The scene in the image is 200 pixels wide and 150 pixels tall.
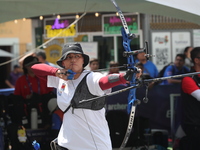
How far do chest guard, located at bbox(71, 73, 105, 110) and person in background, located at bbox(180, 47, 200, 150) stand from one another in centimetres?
250

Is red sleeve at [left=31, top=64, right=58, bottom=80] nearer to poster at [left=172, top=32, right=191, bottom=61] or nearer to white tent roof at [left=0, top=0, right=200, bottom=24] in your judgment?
white tent roof at [left=0, top=0, right=200, bottom=24]

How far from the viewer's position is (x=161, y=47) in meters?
12.3

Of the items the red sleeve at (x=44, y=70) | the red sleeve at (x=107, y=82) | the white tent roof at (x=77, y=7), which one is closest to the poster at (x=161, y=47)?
the white tent roof at (x=77, y=7)

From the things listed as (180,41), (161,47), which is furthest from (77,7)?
(180,41)

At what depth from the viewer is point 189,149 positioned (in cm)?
620

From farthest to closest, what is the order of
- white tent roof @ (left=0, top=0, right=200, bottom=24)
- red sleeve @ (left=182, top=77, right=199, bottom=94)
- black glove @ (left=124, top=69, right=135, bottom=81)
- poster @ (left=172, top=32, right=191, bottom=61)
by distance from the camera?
poster @ (left=172, top=32, right=191, bottom=61), red sleeve @ (left=182, top=77, right=199, bottom=94), white tent roof @ (left=0, top=0, right=200, bottom=24), black glove @ (left=124, top=69, right=135, bottom=81)

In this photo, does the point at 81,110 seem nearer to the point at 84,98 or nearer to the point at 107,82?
the point at 84,98

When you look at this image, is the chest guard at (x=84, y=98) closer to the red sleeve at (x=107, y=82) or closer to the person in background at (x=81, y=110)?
the person in background at (x=81, y=110)

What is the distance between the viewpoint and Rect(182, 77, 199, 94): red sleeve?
588 centimetres

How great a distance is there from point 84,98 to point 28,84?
306 cm

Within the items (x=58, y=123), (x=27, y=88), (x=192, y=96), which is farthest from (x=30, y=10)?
(x=192, y=96)

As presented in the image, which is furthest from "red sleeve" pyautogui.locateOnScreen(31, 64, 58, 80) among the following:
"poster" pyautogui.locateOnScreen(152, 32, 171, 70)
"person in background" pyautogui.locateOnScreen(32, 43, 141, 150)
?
"poster" pyautogui.locateOnScreen(152, 32, 171, 70)

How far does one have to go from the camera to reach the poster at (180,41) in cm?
1219

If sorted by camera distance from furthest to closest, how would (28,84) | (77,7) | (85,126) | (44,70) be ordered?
(28,84) → (77,7) → (44,70) → (85,126)
